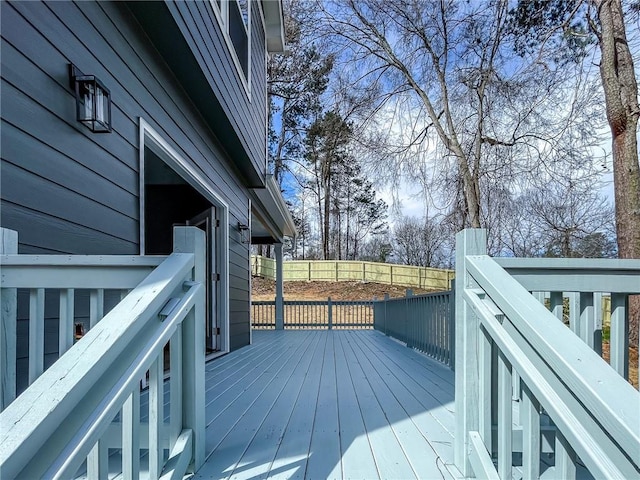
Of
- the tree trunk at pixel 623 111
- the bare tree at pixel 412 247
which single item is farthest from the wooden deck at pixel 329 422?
the bare tree at pixel 412 247

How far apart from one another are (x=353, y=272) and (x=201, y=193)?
14.3m

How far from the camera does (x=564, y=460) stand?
1008mm

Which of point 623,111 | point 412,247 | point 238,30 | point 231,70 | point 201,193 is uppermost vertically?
point 238,30

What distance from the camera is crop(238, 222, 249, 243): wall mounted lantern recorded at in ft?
18.7

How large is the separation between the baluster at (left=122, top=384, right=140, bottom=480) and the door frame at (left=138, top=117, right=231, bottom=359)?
1.72 metres

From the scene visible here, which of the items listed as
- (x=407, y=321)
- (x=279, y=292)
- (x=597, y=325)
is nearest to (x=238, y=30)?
(x=407, y=321)

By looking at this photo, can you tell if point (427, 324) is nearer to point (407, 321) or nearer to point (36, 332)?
point (407, 321)

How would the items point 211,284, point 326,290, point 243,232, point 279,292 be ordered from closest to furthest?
point 211,284
point 243,232
point 279,292
point 326,290

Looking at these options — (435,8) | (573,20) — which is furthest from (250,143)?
(435,8)

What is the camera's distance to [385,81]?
9578mm

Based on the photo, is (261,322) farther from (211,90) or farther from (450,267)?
(450,267)

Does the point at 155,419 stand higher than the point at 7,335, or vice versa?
the point at 7,335

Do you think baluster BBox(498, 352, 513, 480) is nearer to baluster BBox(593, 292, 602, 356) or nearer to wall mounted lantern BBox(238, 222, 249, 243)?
baluster BBox(593, 292, 602, 356)

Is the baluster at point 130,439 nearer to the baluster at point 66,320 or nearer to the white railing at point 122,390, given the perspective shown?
the white railing at point 122,390
